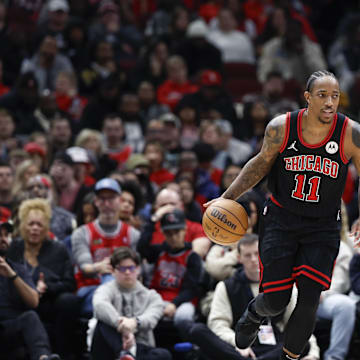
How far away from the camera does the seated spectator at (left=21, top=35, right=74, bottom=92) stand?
1341cm

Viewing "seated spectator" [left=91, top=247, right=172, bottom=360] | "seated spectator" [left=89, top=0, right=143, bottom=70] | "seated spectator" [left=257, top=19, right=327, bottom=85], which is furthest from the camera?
"seated spectator" [left=257, top=19, right=327, bottom=85]

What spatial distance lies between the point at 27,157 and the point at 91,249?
2.45 metres

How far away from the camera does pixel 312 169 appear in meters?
6.04

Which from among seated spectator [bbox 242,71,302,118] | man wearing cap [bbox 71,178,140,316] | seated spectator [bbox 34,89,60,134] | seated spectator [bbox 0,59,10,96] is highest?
seated spectator [bbox 242,71,302,118]

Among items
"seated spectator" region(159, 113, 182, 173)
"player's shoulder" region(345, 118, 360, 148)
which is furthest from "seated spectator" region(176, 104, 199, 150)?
"player's shoulder" region(345, 118, 360, 148)

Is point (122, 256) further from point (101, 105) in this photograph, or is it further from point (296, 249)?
point (101, 105)

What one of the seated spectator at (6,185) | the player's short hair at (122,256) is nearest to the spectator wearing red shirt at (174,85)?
the seated spectator at (6,185)


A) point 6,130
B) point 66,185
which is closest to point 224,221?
point 66,185

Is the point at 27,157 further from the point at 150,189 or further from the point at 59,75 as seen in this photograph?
the point at 59,75

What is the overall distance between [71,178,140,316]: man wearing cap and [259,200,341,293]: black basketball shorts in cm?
257

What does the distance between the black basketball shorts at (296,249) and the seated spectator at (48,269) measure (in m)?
2.69

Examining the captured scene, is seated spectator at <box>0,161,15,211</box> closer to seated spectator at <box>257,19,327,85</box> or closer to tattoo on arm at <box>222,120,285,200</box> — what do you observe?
tattoo on arm at <box>222,120,285,200</box>

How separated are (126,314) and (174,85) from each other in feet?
21.3

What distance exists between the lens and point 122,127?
12.1m
